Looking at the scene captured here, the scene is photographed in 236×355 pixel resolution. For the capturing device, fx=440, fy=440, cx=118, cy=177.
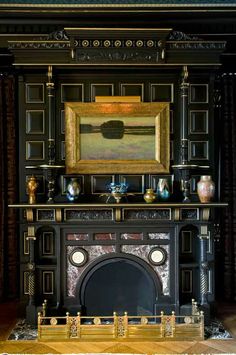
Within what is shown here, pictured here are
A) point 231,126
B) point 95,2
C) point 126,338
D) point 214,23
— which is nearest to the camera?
point 126,338

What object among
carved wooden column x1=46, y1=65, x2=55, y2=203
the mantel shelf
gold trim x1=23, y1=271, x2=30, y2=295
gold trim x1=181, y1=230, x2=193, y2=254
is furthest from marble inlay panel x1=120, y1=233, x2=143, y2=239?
gold trim x1=23, y1=271, x2=30, y2=295

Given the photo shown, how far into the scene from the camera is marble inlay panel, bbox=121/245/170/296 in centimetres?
356

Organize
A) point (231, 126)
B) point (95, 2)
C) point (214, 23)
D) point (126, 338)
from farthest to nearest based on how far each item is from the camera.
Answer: point (231, 126)
point (214, 23)
point (95, 2)
point (126, 338)

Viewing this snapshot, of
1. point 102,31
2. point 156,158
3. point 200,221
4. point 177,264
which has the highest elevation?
point 102,31

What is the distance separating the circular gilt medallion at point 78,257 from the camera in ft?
11.6

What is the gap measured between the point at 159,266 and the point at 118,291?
0.42 metres

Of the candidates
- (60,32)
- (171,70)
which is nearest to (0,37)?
(60,32)

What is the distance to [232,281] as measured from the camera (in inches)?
164

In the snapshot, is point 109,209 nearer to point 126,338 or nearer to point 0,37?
point 126,338

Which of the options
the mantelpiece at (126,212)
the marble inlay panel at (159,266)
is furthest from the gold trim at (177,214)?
the marble inlay panel at (159,266)

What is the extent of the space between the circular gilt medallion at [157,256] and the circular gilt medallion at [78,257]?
1.72 feet

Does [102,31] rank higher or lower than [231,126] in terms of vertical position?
higher

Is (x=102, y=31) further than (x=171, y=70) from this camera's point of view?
No

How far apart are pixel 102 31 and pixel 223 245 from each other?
225 cm
